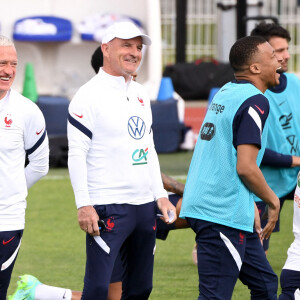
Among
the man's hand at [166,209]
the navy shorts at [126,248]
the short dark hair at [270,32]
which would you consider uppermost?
the short dark hair at [270,32]

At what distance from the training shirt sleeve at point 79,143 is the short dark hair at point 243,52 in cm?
85

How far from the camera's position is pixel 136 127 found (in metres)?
5.47

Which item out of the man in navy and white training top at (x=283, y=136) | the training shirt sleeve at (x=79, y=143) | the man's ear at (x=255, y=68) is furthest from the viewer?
the man in navy and white training top at (x=283, y=136)

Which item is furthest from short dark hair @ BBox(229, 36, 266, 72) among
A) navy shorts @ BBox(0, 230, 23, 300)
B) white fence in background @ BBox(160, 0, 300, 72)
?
white fence in background @ BBox(160, 0, 300, 72)

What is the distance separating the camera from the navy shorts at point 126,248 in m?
5.40

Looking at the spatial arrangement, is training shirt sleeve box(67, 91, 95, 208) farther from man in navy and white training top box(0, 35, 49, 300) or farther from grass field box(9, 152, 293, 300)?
grass field box(9, 152, 293, 300)

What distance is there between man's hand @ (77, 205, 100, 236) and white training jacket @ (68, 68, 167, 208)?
0.05 meters

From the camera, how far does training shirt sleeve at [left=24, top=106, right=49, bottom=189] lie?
5.35m

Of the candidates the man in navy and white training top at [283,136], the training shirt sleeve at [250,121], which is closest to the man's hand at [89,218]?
the training shirt sleeve at [250,121]

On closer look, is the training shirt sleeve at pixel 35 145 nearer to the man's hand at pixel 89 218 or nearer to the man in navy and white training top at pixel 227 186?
the man's hand at pixel 89 218

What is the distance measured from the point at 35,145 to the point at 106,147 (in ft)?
1.32

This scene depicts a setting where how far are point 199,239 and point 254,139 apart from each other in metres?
0.64

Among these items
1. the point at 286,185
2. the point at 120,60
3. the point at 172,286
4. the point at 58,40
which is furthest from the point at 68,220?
the point at 58,40

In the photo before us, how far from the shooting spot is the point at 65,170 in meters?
13.8
